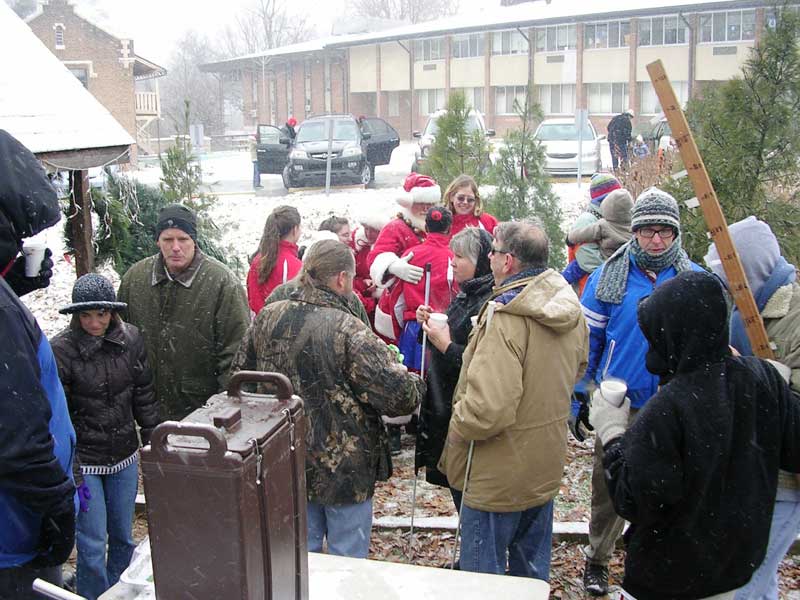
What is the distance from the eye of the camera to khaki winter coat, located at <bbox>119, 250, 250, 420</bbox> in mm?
4543

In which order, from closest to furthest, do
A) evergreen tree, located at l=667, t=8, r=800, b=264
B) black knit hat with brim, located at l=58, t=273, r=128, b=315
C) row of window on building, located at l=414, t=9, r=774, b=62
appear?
black knit hat with brim, located at l=58, t=273, r=128, b=315
evergreen tree, located at l=667, t=8, r=800, b=264
row of window on building, located at l=414, t=9, r=774, b=62

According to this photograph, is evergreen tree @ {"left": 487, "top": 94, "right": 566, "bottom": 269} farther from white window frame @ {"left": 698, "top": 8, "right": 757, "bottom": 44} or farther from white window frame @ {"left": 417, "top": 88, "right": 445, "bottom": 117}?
white window frame @ {"left": 417, "top": 88, "right": 445, "bottom": 117}

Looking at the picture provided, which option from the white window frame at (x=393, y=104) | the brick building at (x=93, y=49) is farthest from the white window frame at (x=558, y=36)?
the brick building at (x=93, y=49)

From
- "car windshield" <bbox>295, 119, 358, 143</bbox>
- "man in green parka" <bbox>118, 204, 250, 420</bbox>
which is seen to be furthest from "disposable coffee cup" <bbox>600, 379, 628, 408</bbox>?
"car windshield" <bbox>295, 119, 358, 143</bbox>

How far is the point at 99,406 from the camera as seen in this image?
406 centimetres

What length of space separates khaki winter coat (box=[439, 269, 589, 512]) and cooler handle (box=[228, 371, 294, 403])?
1.17 m

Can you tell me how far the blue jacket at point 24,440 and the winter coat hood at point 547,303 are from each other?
6.04ft

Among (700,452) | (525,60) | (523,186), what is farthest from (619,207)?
(525,60)

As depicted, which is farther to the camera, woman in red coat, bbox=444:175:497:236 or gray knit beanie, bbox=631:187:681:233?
woman in red coat, bbox=444:175:497:236

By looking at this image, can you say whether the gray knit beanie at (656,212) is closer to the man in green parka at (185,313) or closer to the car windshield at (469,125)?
the man in green parka at (185,313)

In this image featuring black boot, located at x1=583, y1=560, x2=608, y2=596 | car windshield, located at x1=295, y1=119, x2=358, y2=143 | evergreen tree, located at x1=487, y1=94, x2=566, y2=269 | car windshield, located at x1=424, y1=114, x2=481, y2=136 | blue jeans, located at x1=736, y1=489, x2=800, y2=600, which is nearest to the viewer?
blue jeans, located at x1=736, y1=489, x2=800, y2=600

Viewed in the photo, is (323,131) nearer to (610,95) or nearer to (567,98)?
(610,95)

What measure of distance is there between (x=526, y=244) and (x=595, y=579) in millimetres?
1989

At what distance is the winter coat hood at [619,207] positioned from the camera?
5.36m
